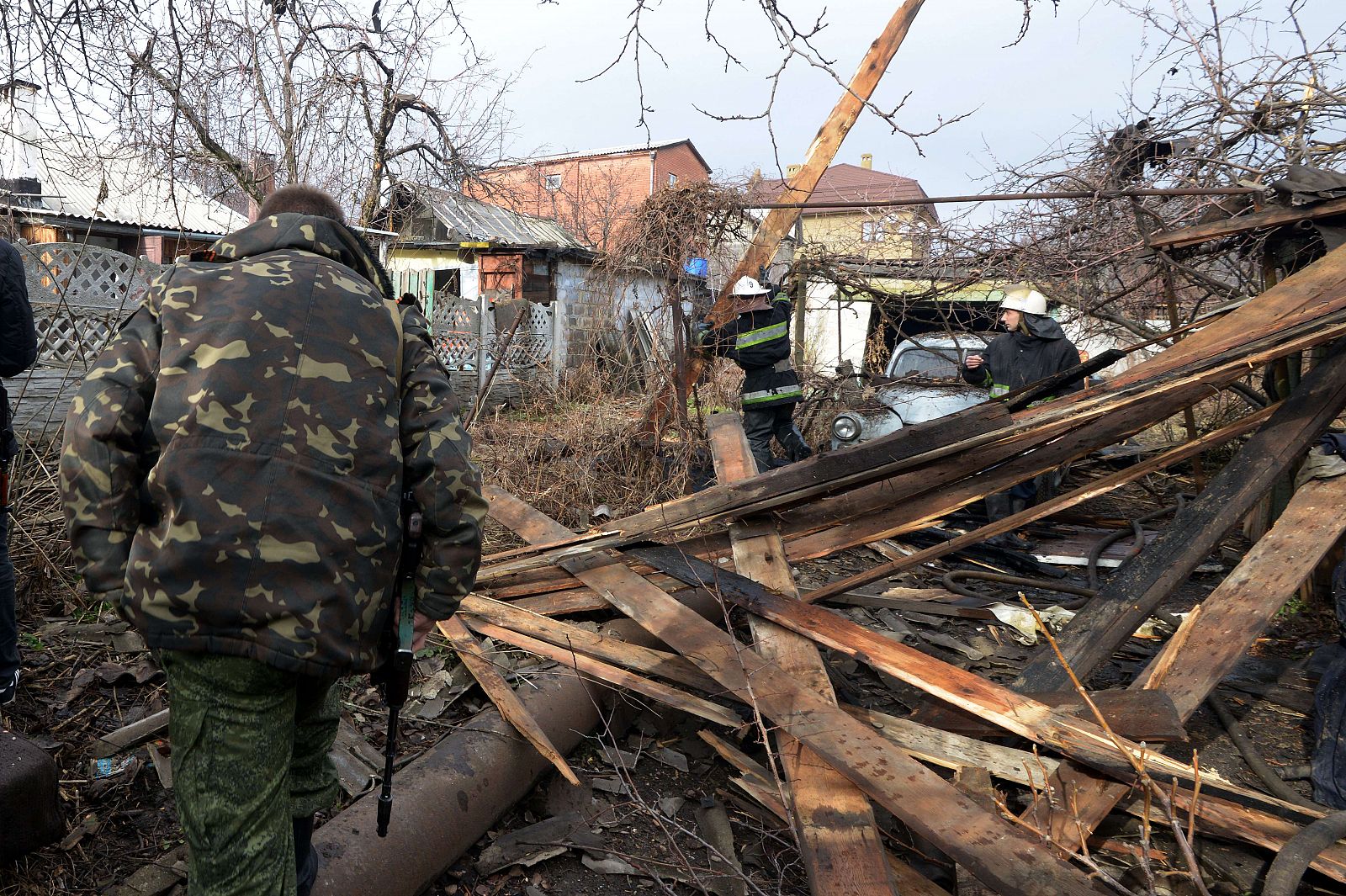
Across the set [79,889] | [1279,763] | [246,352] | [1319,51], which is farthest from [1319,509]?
[79,889]

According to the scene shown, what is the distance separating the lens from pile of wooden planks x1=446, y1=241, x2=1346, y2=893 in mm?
2357

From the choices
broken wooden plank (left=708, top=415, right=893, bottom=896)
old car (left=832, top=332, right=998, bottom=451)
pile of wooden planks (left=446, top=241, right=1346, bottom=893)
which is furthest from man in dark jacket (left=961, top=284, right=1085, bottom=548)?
broken wooden plank (left=708, top=415, right=893, bottom=896)

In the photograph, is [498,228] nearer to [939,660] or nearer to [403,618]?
[939,660]

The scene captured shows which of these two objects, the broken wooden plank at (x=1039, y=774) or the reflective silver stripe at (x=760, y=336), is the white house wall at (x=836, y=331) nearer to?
the reflective silver stripe at (x=760, y=336)

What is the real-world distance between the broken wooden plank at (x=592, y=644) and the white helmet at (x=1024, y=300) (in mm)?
4857

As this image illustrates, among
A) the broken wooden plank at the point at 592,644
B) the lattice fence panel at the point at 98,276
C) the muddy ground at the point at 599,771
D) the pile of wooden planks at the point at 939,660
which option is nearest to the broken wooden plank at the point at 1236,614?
the pile of wooden planks at the point at 939,660

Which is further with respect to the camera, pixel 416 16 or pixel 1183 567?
pixel 416 16

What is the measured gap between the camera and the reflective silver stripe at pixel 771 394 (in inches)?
276

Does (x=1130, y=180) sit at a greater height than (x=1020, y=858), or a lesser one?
greater

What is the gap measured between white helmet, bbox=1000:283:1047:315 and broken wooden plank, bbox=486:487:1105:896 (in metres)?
4.80

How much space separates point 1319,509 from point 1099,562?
2.69 meters

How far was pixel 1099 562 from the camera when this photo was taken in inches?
231

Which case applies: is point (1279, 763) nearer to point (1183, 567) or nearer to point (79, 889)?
point (1183, 567)

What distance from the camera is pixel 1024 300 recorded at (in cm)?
684
